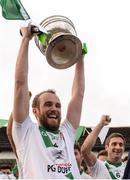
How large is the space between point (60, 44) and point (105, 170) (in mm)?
2265

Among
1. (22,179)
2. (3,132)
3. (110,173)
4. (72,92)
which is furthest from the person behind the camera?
(3,132)

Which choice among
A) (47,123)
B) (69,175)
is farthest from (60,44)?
(69,175)

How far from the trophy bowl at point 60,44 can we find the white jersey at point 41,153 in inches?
24.6

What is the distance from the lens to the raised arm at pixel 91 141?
5.08 meters

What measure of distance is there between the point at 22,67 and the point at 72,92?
780 millimetres

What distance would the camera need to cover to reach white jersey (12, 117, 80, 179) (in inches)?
145

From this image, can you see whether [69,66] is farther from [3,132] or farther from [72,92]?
[3,132]

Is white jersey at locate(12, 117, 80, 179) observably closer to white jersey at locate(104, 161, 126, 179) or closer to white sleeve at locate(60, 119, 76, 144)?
white sleeve at locate(60, 119, 76, 144)

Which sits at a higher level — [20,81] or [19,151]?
[20,81]

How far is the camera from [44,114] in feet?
13.0

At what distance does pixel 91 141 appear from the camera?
17.2 feet

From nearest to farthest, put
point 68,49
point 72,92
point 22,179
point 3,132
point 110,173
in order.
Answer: point 22,179 → point 68,49 → point 72,92 → point 110,173 → point 3,132

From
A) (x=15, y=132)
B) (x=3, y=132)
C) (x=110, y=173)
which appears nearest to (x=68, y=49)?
(x=15, y=132)

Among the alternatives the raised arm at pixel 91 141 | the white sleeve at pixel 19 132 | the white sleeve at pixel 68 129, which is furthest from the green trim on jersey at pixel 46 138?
the raised arm at pixel 91 141
